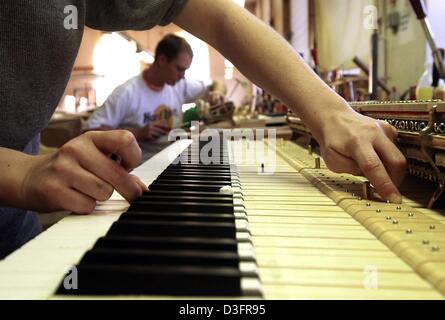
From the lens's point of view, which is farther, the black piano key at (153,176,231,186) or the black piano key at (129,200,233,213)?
the black piano key at (153,176,231,186)

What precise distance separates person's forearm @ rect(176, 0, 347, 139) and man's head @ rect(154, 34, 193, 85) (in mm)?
2886

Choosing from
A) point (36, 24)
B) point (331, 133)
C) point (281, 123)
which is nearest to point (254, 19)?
point (331, 133)

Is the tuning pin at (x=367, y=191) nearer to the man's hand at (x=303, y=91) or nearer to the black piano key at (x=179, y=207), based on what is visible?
the man's hand at (x=303, y=91)

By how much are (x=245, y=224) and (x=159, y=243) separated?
20 centimetres

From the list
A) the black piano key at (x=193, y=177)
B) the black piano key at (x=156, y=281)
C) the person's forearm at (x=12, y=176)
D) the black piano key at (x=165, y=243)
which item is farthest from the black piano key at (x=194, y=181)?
the black piano key at (x=156, y=281)

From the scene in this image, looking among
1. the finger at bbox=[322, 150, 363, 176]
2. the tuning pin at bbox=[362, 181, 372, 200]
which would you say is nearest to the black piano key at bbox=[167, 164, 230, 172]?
the finger at bbox=[322, 150, 363, 176]

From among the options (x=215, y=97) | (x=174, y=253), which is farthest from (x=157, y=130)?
(x=174, y=253)

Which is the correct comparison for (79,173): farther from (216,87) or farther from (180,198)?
(216,87)

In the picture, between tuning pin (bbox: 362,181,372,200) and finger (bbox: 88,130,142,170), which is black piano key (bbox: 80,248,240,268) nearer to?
finger (bbox: 88,130,142,170)

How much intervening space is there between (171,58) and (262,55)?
3.10 metres

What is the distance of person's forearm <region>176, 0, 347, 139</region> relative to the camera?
1.28 m

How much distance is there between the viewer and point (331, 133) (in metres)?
1.17
